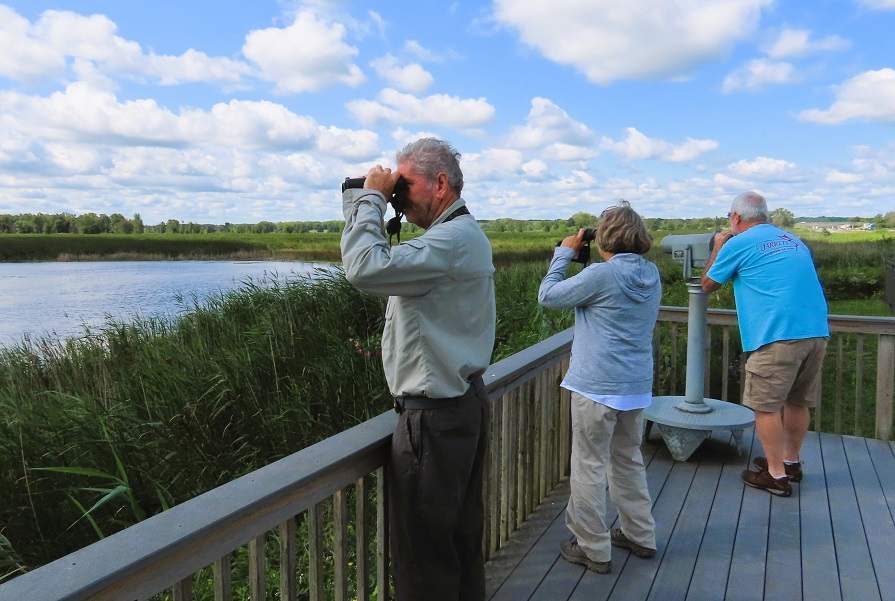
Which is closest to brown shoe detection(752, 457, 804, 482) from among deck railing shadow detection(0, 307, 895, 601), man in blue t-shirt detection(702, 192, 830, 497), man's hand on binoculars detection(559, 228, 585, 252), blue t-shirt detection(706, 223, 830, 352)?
man in blue t-shirt detection(702, 192, 830, 497)

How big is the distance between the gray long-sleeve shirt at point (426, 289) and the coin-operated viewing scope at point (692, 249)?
2.18 m

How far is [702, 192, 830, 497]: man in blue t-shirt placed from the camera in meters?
3.13

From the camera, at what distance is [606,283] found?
243 cm

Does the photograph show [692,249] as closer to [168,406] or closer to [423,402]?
[423,402]

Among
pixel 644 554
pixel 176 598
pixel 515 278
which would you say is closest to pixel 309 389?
pixel 644 554

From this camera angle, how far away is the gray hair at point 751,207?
323 cm

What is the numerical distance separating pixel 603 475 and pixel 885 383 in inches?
107

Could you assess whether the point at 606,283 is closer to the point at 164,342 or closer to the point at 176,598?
the point at 176,598

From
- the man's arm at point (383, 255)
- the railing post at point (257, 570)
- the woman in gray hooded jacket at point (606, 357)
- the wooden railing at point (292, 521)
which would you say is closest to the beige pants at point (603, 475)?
the woman in gray hooded jacket at point (606, 357)

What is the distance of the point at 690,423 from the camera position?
145 inches

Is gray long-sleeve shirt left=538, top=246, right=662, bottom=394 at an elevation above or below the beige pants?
above

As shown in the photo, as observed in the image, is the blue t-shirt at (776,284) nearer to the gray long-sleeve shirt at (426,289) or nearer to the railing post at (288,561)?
the gray long-sleeve shirt at (426,289)

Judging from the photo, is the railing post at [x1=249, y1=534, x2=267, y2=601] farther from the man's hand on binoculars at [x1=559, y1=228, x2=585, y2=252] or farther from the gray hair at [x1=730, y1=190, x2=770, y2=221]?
the gray hair at [x1=730, y1=190, x2=770, y2=221]

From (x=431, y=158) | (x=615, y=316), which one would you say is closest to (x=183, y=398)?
(x=615, y=316)
